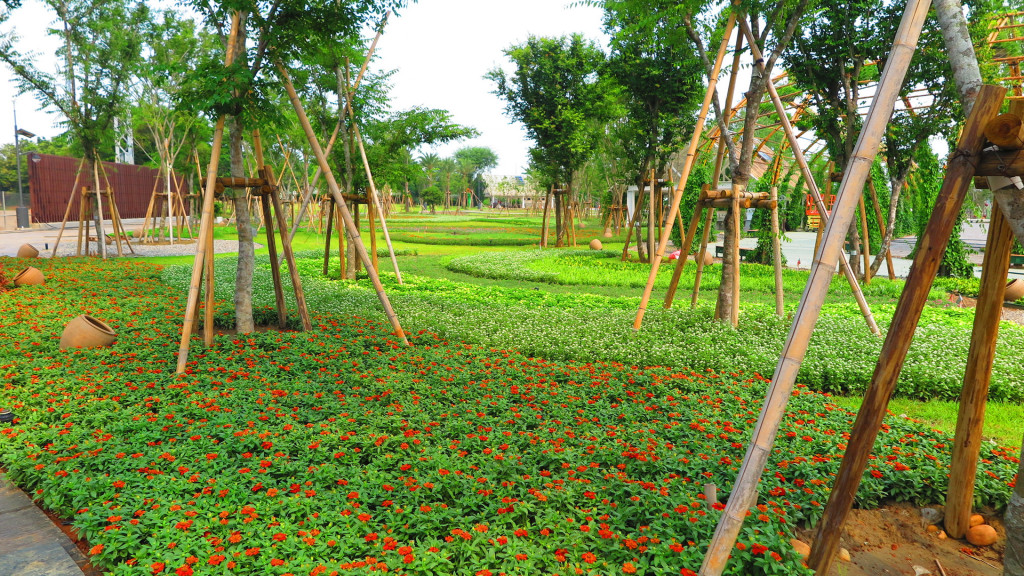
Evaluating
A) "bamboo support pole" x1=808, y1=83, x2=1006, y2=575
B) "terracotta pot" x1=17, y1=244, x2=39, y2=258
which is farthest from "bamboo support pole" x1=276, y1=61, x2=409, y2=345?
"terracotta pot" x1=17, y1=244, x2=39, y2=258

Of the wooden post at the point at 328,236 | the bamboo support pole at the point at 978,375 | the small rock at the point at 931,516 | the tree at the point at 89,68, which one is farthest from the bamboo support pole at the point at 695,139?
the tree at the point at 89,68

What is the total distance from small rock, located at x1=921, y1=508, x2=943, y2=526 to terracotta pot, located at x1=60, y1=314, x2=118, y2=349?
774 cm

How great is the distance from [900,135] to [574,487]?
12463mm

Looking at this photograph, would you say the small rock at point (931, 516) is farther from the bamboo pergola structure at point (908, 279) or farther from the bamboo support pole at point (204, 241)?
the bamboo support pole at point (204, 241)

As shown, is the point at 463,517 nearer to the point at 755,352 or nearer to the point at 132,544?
the point at 132,544

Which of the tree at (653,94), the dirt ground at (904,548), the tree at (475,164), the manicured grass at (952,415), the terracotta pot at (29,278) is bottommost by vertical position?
the dirt ground at (904,548)

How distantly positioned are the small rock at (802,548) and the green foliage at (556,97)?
1892cm

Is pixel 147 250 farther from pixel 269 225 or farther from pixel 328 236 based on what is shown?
pixel 269 225

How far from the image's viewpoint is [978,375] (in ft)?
10.1

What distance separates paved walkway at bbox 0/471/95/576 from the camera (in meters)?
2.97

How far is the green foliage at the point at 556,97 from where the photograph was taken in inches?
834

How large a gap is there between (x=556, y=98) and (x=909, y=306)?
2034cm

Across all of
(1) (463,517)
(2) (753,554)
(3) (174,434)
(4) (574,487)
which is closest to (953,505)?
(2) (753,554)

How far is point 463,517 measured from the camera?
3.28 meters
